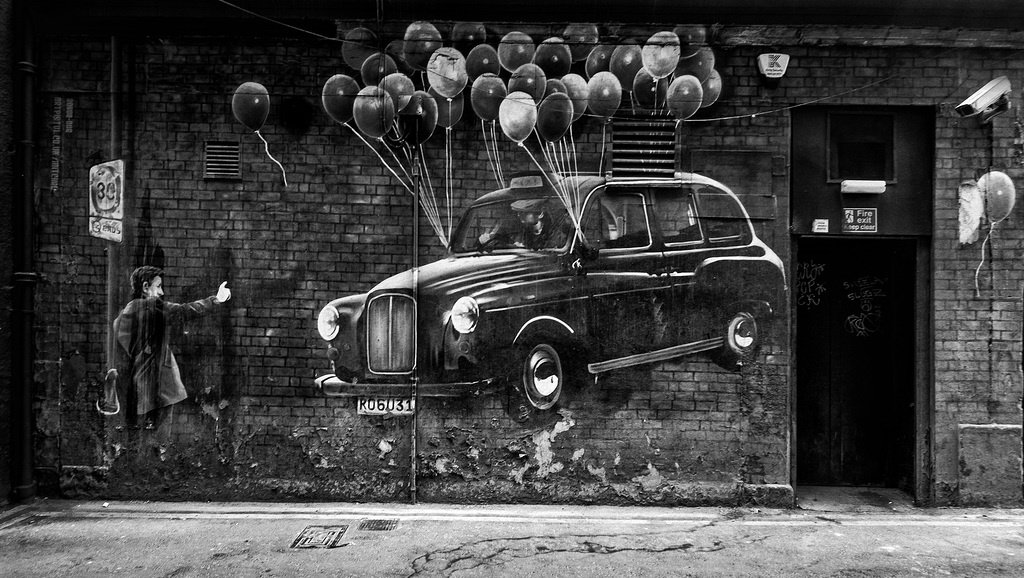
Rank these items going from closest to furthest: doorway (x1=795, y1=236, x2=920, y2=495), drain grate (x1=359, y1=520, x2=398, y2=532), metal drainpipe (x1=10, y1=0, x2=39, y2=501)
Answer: drain grate (x1=359, y1=520, x2=398, y2=532) → metal drainpipe (x1=10, y1=0, x2=39, y2=501) → doorway (x1=795, y1=236, x2=920, y2=495)

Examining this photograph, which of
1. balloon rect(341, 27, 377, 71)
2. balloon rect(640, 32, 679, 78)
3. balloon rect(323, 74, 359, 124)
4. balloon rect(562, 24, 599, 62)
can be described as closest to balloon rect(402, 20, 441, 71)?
balloon rect(341, 27, 377, 71)

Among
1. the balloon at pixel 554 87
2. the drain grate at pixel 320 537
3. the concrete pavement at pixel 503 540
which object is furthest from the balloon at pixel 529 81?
the drain grate at pixel 320 537

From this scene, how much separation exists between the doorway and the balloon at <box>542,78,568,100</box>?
3.05 meters

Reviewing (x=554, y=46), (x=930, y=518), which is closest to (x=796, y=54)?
(x=554, y=46)

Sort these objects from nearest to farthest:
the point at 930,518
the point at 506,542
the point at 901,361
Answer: the point at 506,542
the point at 930,518
the point at 901,361

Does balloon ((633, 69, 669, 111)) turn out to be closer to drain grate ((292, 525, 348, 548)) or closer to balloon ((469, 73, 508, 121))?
balloon ((469, 73, 508, 121))

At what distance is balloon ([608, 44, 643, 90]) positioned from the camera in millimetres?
6418

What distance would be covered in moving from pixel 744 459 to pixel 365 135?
194 inches

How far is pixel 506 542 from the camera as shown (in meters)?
5.41

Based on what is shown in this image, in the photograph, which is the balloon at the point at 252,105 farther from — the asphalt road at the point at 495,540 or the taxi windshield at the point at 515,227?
the asphalt road at the point at 495,540

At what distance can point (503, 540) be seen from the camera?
546 cm

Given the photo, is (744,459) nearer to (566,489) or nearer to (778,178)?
(566,489)

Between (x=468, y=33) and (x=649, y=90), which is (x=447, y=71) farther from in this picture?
(x=649, y=90)

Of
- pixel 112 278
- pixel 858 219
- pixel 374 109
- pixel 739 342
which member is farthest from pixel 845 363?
pixel 112 278
